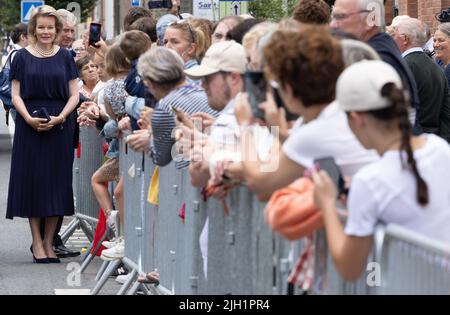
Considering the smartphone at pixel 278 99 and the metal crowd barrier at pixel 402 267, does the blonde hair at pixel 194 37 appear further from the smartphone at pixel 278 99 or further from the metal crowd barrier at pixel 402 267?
the metal crowd barrier at pixel 402 267

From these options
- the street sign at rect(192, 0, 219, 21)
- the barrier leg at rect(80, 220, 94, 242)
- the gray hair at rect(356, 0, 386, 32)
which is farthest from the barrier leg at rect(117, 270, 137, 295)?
the street sign at rect(192, 0, 219, 21)

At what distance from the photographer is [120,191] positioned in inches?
401

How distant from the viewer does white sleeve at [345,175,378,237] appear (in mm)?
4352

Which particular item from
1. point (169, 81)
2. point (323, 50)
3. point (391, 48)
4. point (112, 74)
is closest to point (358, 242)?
point (323, 50)

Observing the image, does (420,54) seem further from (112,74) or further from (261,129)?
(261,129)

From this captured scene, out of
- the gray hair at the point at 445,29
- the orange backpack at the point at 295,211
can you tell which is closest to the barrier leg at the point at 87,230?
the gray hair at the point at 445,29

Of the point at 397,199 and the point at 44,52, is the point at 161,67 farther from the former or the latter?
the point at 397,199

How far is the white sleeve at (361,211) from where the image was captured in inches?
171

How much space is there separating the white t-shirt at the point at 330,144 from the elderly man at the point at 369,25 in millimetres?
2208

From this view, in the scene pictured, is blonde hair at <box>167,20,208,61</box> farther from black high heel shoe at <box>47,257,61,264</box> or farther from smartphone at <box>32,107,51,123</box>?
black high heel shoe at <box>47,257,61,264</box>

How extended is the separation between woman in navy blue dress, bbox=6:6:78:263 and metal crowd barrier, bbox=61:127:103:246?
0.27 metres

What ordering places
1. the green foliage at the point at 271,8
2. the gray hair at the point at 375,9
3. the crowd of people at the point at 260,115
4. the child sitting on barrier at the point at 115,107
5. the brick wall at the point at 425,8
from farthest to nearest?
the green foliage at the point at 271,8 → the brick wall at the point at 425,8 → the child sitting on barrier at the point at 115,107 → the gray hair at the point at 375,9 → the crowd of people at the point at 260,115
